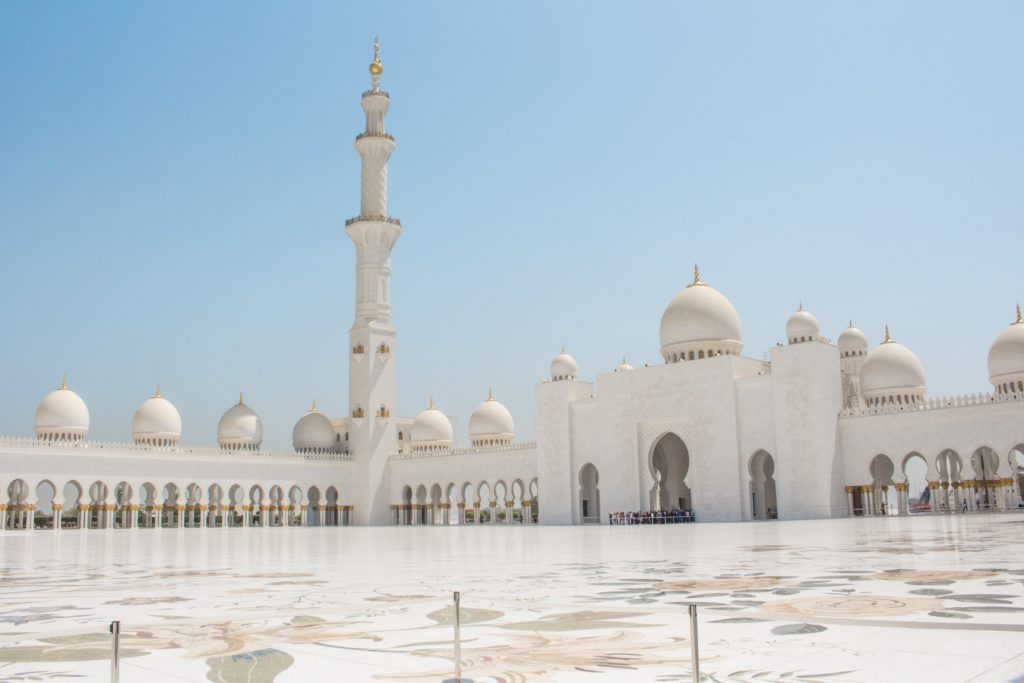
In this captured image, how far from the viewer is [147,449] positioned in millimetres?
31375

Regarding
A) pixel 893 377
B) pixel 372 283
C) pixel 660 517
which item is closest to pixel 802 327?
pixel 893 377

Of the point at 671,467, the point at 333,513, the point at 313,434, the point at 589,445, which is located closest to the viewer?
the point at 589,445

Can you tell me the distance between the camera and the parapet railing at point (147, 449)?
94.0 feet

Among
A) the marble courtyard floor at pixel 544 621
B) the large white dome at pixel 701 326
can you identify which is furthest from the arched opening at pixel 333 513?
the marble courtyard floor at pixel 544 621

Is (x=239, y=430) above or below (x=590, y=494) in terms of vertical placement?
above

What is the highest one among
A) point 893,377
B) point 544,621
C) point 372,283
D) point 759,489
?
point 372,283

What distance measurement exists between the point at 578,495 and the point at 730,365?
22.4 ft

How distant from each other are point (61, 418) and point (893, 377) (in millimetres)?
27761

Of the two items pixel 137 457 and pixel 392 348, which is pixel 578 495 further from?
pixel 137 457

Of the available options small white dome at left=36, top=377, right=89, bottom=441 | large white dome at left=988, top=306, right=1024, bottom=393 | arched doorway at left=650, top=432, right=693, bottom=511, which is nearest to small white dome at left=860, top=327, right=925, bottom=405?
large white dome at left=988, top=306, right=1024, bottom=393

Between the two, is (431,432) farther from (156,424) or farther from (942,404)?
(942,404)

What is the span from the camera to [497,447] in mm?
33469

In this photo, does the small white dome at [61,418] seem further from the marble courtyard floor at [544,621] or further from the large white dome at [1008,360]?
the large white dome at [1008,360]

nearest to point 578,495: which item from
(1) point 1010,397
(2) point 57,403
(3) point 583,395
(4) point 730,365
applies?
(3) point 583,395
